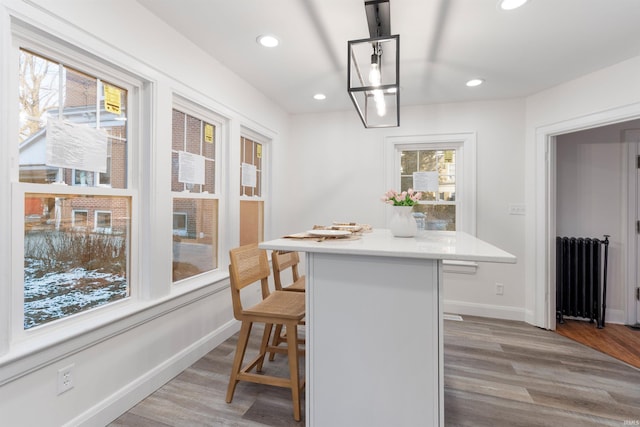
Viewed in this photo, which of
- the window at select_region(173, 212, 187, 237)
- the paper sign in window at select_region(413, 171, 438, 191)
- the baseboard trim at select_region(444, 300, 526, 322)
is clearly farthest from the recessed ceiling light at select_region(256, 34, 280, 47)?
the baseboard trim at select_region(444, 300, 526, 322)

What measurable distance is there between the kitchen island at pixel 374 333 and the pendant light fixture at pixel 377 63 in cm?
99

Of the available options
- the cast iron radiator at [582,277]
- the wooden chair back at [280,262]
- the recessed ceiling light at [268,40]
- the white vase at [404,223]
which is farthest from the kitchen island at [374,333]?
the cast iron radiator at [582,277]

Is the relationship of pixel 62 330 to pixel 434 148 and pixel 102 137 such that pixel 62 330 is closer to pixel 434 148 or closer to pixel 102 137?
pixel 102 137

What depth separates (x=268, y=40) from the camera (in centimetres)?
236

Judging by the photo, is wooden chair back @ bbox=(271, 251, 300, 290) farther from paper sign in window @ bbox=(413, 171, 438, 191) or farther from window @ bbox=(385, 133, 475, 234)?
paper sign in window @ bbox=(413, 171, 438, 191)

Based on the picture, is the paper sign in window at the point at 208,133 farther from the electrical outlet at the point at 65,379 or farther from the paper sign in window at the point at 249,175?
the electrical outlet at the point at 65,379

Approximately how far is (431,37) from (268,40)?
3.96 feet

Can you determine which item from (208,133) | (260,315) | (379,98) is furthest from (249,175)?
(260,315)

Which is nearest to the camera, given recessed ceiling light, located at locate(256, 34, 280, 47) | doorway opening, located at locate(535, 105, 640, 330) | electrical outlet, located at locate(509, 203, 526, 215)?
recessed ceiling light, located at locate(256, 34, 280, 47)

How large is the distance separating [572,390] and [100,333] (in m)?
3.03

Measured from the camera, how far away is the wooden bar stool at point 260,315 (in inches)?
72.8

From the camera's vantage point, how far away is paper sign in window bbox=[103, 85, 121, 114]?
1891 millimetres

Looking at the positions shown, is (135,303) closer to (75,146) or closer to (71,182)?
(71,182)

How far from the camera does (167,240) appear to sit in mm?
2223
